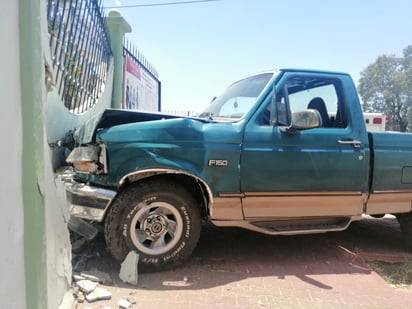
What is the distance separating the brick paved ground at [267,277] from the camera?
3.43m

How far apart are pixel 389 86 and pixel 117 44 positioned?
41.5m

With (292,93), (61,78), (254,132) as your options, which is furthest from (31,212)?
(61,78)

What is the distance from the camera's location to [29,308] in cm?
195

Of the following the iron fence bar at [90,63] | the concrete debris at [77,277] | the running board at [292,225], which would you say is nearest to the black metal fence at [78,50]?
the iron fence bar at [90,63]

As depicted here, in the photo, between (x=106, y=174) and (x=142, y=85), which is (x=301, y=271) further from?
(x=142, y=85)

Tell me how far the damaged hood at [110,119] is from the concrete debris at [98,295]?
1479 millimetres

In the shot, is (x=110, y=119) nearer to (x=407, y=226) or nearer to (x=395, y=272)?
(x=395, y=272)

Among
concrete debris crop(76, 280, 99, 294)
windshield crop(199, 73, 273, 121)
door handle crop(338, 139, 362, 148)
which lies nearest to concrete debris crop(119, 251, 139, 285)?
concrete debris crop(76, 280, 99, 294)

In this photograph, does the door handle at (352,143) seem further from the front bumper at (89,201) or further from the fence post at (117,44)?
the fence post at (117,44)

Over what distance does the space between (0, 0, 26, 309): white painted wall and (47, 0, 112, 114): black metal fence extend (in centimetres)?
338

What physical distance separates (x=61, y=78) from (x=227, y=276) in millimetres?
3525

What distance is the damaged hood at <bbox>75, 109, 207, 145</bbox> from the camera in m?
4.10

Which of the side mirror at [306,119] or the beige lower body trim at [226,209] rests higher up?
the side mirror at [306,119]

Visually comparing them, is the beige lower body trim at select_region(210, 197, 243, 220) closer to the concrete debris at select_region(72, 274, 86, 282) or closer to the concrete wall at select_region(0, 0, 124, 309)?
the concrete debris at select_region(72, 274, 86, 282)
